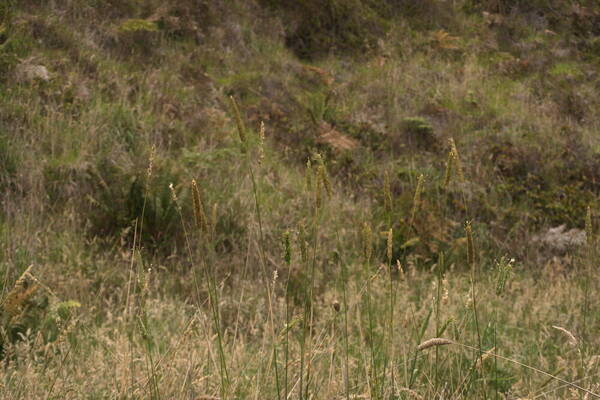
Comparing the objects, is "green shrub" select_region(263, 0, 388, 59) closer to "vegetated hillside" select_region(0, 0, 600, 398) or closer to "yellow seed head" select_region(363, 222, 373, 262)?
"vegetated hillside" select_region(0, 0, 600, 398)

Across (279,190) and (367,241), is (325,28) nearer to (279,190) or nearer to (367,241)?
(279,190)

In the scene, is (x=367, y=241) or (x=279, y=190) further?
(x=279, y=190)

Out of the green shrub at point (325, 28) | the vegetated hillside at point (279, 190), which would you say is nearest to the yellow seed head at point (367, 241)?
→ the vegetated hillside at point (279, 190)

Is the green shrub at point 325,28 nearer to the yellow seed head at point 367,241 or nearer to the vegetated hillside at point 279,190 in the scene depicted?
the vegetated hillside at point 279,190

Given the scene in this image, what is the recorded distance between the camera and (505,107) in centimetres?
868

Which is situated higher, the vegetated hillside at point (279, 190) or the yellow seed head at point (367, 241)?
the yellow seed head at point (367, 241)

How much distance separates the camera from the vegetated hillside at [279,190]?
7.41 ft

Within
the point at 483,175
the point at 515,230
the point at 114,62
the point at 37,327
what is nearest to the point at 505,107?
the point at 483,175

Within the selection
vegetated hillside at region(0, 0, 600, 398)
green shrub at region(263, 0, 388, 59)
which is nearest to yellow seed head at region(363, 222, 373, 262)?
vegetated hillside at region(0, 0, 600, 398)

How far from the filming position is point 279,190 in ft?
18.8

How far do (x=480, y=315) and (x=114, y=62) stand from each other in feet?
18.3

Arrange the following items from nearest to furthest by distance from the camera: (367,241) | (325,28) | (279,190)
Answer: (367,241), (279,190), (325,28)

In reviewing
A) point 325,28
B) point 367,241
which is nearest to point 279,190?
point 367,241

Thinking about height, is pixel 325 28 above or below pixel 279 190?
above
